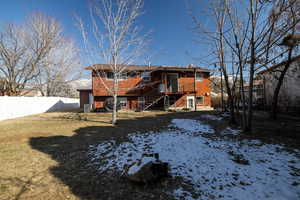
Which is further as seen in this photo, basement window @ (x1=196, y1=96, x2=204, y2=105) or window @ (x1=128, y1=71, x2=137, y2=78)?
basement window @ (x1=196, y1=96, x2=204, y2=105)

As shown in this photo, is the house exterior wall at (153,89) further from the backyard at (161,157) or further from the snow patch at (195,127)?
the backyard at (161,157)

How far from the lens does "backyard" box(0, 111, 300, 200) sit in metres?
2.51

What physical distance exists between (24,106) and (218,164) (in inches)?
659

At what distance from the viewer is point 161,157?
12.8 ft

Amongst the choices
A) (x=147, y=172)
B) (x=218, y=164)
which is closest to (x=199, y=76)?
(x=218, y=164)

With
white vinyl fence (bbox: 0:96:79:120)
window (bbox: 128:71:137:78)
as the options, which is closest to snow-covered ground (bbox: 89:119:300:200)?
white vinyl fence (bbox: 0:96:79:120)

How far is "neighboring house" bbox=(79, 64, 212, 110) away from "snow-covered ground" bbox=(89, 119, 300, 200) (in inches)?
441

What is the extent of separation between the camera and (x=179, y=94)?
57.5 ft

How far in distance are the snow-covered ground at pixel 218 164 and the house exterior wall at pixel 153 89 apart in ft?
37.4

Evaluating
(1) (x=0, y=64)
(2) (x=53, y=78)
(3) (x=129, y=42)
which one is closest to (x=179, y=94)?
(3) (x=129, y=42)

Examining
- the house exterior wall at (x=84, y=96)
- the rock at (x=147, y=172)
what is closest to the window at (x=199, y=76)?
the rock at (x=147, y=172)

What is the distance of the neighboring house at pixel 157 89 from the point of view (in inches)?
631

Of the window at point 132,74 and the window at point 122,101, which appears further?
the window at point 122,101

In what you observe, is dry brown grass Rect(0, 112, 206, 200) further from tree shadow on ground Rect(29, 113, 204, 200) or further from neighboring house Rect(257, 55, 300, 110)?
neighboring house Rect(257, 55, 300, 110)
